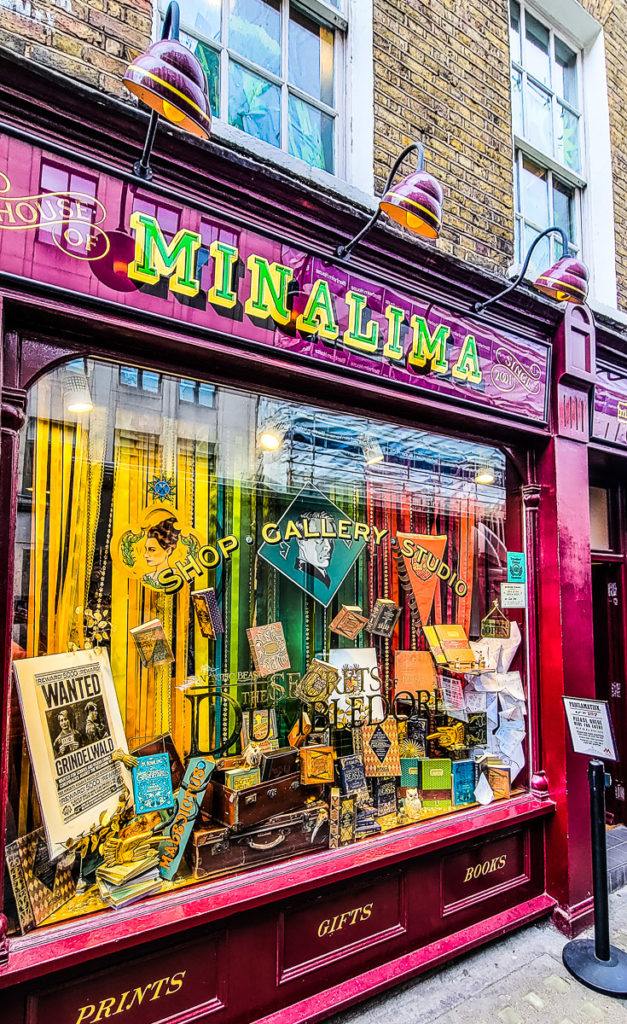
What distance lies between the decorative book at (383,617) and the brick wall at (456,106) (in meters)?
2.70

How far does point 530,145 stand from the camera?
5.50 metres

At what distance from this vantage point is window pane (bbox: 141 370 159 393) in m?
3.19

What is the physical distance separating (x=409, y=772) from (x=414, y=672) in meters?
0.68

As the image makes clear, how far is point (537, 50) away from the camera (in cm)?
577

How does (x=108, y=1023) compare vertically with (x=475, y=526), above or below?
below

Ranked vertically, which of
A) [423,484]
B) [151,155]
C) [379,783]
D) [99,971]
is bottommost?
[99,971]

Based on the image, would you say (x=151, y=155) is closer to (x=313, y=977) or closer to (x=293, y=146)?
(x=293, y=146)

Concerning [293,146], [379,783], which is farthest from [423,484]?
[293,146]

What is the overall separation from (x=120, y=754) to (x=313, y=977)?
1.65m

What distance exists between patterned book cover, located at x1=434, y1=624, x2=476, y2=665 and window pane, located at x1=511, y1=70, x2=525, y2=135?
14.9 ft

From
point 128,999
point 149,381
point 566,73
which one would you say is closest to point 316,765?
point 128,999

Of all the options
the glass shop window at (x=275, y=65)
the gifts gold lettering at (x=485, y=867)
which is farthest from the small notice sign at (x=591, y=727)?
the glass shop window at (x=275, y=65)

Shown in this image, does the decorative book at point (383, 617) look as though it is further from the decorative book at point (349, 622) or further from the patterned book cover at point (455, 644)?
the patterned book cover at point (455, 644)

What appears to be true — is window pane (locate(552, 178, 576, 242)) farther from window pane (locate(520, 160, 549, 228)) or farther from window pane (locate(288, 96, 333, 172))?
window pane (locate(288, 96, 333, 172))
